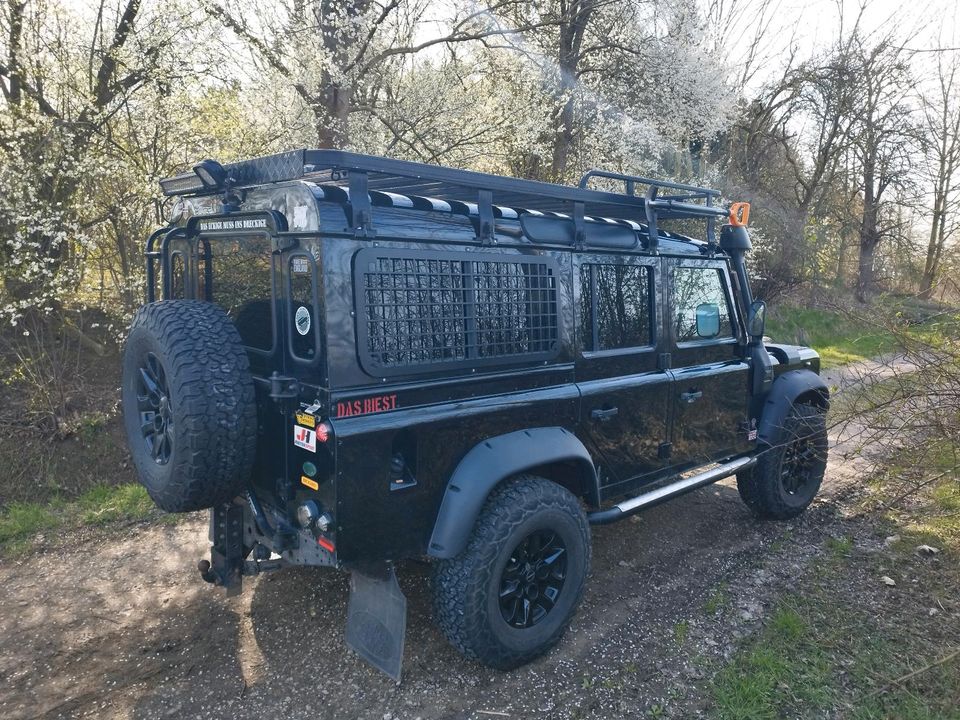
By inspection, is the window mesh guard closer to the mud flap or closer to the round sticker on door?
the round sticker on door

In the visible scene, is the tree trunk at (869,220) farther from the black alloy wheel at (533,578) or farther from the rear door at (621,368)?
the black alloy wheel at (533,578)

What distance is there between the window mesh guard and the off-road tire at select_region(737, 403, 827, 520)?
2.29 metres

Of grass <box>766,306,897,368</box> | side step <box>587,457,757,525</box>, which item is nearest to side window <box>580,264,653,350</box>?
side step <box>587,457,757,525</box>

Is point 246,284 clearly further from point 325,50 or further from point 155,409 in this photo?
point 325,50

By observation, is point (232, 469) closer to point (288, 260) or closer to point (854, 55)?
point (288, 260)

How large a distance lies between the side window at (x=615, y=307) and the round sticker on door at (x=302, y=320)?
1591mm

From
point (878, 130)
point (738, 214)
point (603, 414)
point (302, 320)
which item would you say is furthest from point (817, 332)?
point (302, 320)

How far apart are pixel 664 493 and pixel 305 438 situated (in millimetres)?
2306

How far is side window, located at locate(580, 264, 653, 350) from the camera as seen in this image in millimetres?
3842

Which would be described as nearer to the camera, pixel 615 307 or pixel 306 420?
pixel 306 420

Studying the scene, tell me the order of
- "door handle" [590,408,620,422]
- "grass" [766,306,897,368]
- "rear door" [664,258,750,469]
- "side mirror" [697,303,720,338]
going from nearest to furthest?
"door handle" [590,408,620,422] → "rear door" [664,258,750,469] → "side mirror" [697,303,720,338] → "grass" [766,306,897,368]

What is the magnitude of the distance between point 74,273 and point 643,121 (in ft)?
29.7

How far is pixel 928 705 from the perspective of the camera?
10.2 feet

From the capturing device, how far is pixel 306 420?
2.81 metres
